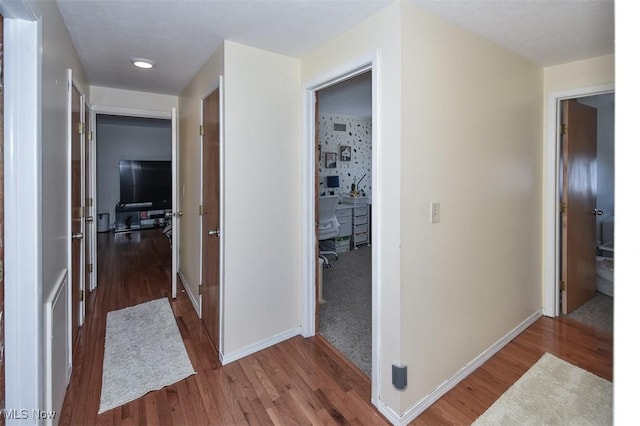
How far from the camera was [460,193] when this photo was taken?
1976mm

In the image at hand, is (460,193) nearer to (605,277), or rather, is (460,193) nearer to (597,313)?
(597,313)

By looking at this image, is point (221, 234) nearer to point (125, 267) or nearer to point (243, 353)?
point (243, 353)

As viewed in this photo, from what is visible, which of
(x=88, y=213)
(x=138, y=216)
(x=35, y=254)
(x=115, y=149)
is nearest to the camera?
(x=35, y=254)

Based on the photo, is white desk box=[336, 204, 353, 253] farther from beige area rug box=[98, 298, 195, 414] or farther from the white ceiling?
the white ceiling

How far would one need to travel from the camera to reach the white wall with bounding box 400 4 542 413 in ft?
5.55

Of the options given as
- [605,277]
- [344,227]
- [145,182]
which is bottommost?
[605,277]

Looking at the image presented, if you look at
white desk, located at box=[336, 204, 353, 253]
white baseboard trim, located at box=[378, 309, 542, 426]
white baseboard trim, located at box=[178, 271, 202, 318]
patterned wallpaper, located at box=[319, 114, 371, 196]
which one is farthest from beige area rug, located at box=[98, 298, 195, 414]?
patterned wallpaper, located at box=[319, 114, 371, 196]

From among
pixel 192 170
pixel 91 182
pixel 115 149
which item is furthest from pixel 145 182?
pixel 192 170

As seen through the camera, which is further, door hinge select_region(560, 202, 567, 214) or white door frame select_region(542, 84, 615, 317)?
door hinge select_region(560, 202, 567, 214)

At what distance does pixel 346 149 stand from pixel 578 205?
363cm

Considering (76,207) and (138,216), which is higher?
A: (76,207)

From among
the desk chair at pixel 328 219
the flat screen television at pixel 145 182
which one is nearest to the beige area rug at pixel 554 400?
the desk chair at pixel 328 219

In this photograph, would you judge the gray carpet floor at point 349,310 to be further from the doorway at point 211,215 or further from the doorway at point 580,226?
the doorway at point 580,226

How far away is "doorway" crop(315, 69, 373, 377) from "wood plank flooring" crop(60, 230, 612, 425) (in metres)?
0.28
